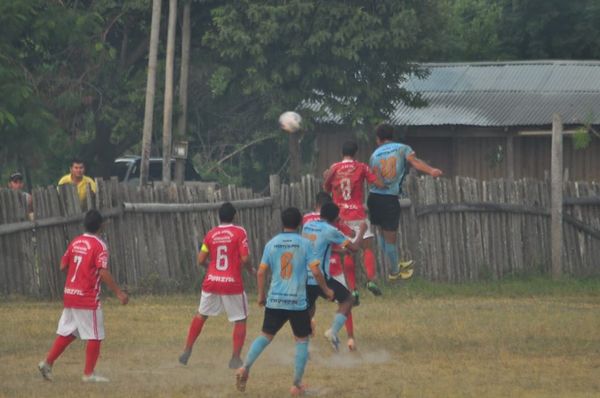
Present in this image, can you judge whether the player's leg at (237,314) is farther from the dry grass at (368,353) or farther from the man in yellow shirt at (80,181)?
the man in yellow shirt at (80,181)

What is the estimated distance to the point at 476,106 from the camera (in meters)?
39.0

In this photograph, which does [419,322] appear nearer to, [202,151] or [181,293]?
[181,293]

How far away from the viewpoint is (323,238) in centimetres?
1371

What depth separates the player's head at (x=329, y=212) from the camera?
13844 mm

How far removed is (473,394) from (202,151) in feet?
94.1

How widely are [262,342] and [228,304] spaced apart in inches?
73.7

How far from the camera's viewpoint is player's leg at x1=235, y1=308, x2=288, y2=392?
12.3 m

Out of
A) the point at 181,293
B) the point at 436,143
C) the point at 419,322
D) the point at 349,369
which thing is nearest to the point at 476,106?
the point at 436,143

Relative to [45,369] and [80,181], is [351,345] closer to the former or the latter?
[45,369]

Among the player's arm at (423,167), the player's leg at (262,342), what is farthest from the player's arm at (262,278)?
the player's arm at (423,167)

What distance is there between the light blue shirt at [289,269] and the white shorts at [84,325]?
1.86 metres

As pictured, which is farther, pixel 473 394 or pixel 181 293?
pixel 181 293

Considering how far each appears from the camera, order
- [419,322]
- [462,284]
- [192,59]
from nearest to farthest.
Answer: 1. [419,322]
2. [462,284]
3. [192,59]

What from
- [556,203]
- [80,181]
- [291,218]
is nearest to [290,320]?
[291,218]
